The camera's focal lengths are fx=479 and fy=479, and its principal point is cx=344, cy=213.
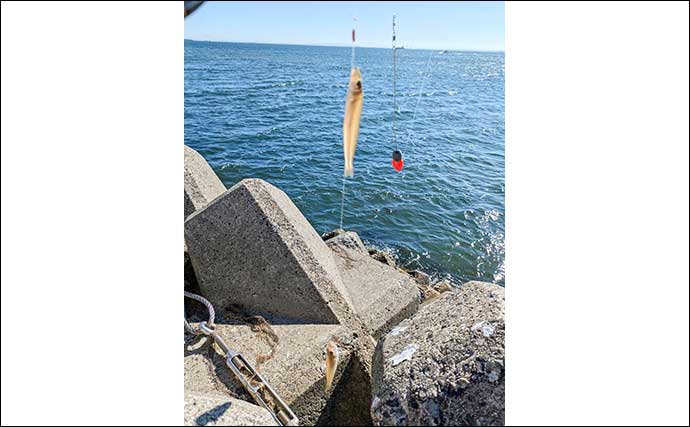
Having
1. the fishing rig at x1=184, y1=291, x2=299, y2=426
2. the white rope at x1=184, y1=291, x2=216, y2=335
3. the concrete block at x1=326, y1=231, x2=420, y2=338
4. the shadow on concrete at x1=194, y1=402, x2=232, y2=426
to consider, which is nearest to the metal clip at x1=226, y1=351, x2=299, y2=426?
the fishing rig at x1=184, y1=291, x2=299, y2=426

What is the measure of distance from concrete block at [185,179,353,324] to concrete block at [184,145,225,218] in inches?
41.0

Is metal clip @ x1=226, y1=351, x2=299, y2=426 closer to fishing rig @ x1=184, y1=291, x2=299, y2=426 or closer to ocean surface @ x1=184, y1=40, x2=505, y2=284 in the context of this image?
fishing rig @ x1=184, y1=291, x2=299, y2=426

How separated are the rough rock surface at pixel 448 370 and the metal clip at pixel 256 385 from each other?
55cm

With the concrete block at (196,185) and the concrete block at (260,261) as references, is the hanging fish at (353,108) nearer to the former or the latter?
the concrete block at (260,261)

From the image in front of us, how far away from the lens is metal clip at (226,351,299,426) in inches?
106

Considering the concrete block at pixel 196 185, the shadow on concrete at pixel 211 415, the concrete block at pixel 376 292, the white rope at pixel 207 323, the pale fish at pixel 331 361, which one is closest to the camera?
the shadow on concrete at pixel 211 415

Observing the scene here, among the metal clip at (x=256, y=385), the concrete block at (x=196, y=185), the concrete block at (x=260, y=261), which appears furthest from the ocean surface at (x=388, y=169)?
the metal clip at (x=256, y=385)

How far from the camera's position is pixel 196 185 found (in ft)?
16.7

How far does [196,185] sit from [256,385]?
2.74 m

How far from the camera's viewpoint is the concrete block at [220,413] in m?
1.93
